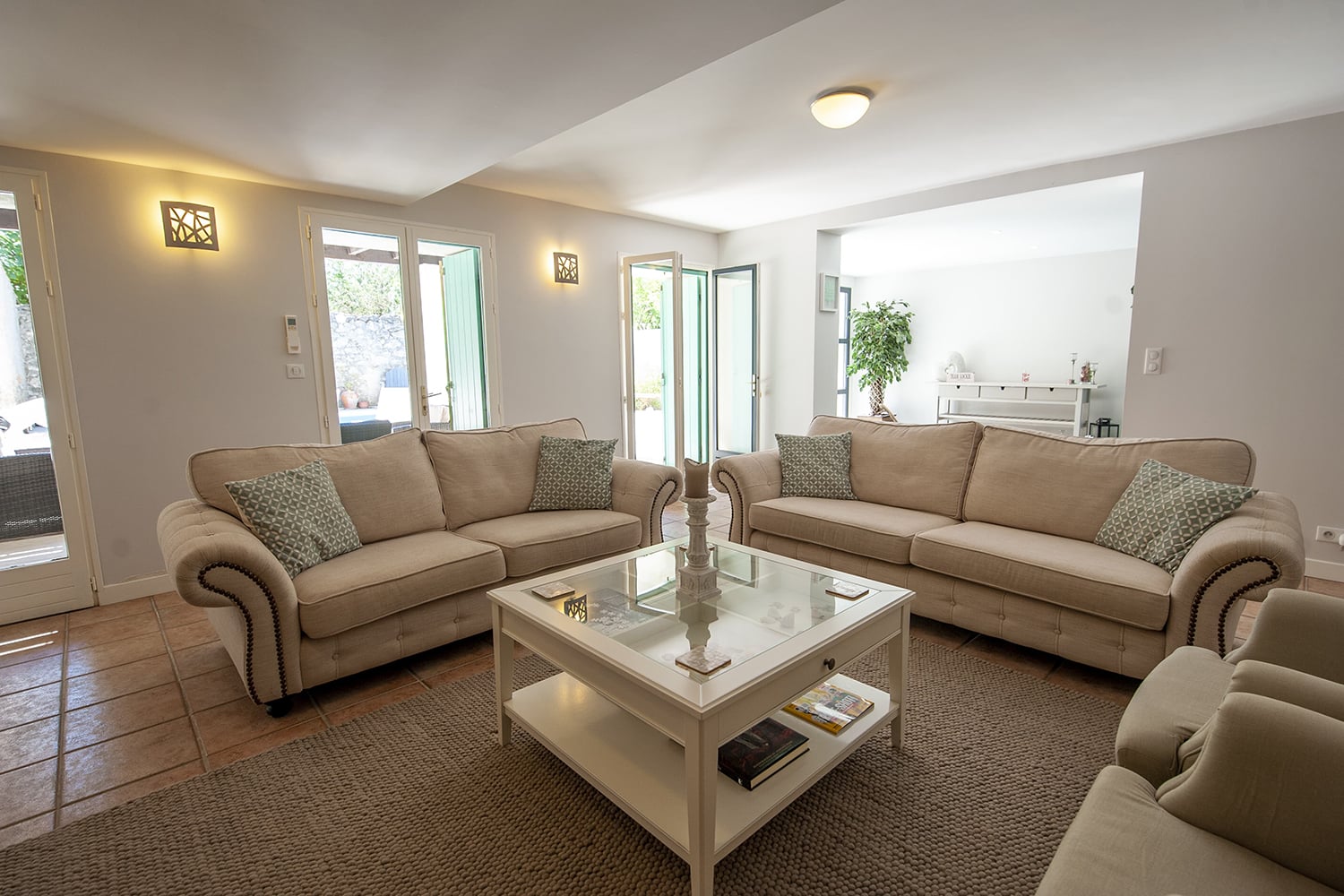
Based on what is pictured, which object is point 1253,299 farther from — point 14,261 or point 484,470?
point 14,261

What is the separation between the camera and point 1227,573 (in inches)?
78.7

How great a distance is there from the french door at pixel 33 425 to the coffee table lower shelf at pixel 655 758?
2.97 metres

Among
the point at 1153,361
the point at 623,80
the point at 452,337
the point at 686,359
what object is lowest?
the point at 1153,361

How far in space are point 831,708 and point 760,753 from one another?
0.35m

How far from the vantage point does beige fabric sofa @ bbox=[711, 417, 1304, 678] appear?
207cm

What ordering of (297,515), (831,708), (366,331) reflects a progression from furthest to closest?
(366,331)
(297,515)
(831,708)

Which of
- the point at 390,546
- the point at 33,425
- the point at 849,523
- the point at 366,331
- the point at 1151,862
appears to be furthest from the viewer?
the point at 366,331

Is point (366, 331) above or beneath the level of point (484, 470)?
above

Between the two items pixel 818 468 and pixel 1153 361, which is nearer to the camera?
pixel 818 468

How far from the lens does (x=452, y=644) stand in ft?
9.19

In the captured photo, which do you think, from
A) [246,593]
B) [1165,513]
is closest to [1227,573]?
[1165,513]

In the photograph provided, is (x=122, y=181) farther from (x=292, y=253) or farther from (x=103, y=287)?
(x=292, y=253)

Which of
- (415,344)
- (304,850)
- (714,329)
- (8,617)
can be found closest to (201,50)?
(415,344)

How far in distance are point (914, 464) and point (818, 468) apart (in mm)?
516
